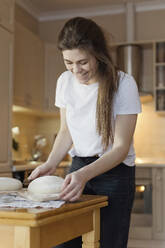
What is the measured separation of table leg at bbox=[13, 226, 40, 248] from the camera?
2.92ft

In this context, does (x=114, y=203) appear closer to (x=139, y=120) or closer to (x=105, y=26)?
(x=139, y=120)

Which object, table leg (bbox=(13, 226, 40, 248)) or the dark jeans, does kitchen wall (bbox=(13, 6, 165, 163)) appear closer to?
the dark jeans

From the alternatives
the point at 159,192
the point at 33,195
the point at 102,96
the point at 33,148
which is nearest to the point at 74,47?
the point at 102,96

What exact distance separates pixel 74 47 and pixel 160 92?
309 centimetres

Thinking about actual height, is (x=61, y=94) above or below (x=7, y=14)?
below

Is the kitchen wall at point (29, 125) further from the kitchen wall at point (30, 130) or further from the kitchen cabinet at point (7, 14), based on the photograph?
the kitchen cabinet at point (7, 14)

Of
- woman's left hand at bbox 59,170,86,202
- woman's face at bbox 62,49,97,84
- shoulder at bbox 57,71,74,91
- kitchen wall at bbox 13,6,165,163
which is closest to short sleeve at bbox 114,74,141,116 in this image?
woman's face at bbox 62,49,97,84

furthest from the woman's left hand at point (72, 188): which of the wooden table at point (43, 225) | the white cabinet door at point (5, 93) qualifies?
the white cabinet door at point (5, 93)

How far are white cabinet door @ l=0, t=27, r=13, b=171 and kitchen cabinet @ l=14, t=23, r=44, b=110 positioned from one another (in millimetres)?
386

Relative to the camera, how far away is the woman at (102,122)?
1419mm

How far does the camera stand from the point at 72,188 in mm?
1107

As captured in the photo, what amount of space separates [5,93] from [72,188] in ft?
7.79

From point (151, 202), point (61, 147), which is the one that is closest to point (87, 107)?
point (61, 147)

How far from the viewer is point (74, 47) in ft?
4.73
